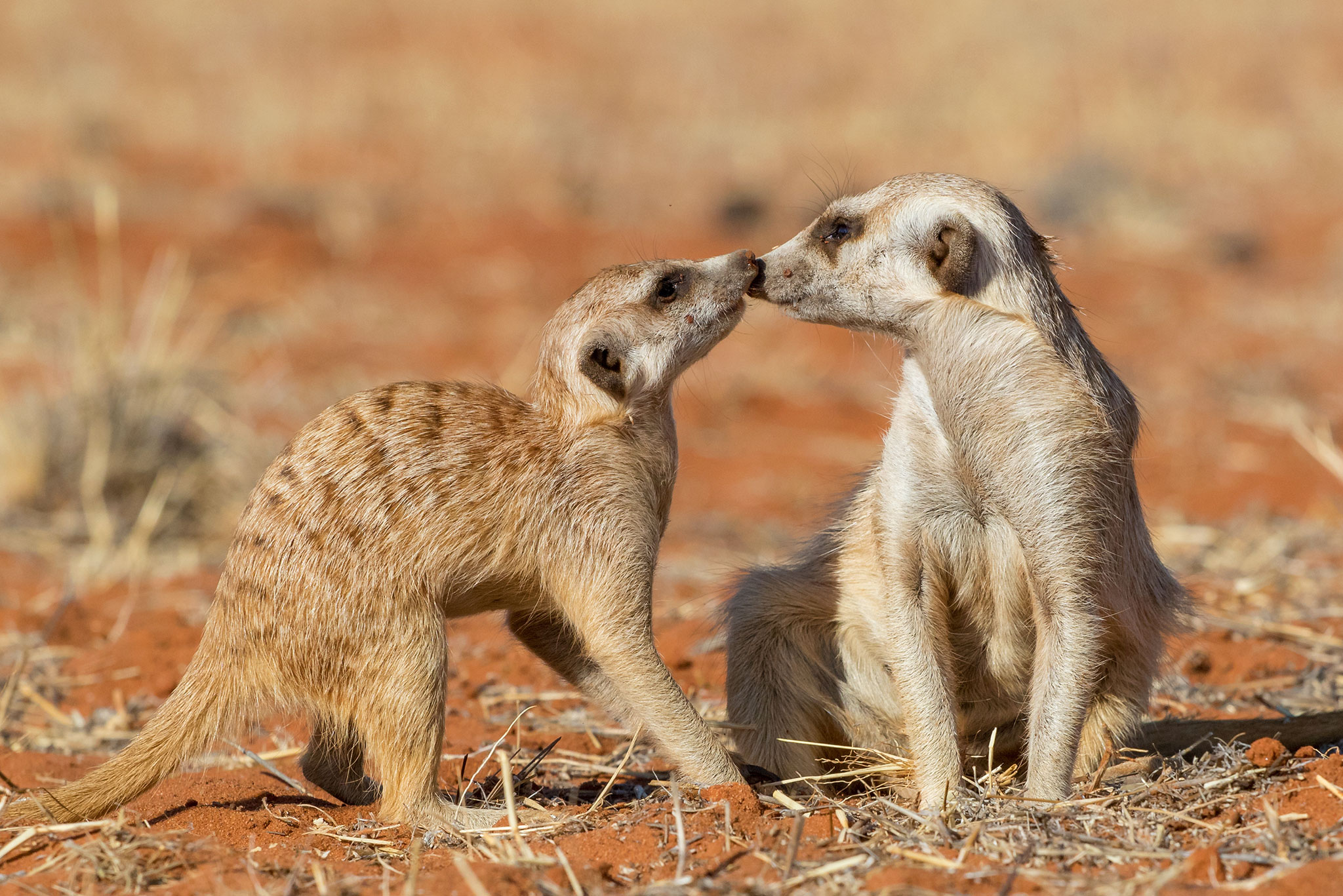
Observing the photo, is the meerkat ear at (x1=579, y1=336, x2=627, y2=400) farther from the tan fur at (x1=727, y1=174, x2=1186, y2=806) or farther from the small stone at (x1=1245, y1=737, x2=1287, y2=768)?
the small stone at (x1=1245, y1=737, x2=1287, y2=768)

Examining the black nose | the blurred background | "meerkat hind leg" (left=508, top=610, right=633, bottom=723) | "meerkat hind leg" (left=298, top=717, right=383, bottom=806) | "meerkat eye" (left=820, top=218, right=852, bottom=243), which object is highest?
the blurred background

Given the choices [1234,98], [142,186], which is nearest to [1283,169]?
[1234,98]

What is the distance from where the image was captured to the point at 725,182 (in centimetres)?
1864

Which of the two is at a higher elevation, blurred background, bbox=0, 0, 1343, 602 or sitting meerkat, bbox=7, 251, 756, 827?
blurred background, bbox=0, 0, 1343, 602

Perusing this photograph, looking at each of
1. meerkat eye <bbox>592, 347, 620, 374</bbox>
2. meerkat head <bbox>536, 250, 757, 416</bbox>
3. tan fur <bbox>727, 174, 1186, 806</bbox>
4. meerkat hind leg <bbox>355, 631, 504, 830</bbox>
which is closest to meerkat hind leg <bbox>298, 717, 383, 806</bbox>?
meerkat hind leg <bbox>355, 631, 504, 830</bbox>

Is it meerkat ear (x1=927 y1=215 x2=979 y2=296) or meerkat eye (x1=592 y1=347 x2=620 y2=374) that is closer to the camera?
meerkat ear (x1=927 y1=215 x2=979 y2=296)

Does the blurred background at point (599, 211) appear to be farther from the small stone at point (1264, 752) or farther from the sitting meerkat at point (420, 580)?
the small stone at point (1264, 752)

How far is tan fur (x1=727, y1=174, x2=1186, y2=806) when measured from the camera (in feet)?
10.8

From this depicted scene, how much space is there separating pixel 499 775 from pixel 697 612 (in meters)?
1.92

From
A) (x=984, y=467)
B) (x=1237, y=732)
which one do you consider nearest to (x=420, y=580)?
(x=984, y=467)

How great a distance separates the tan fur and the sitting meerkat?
51cm

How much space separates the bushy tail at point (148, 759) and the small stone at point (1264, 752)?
277 centimetres

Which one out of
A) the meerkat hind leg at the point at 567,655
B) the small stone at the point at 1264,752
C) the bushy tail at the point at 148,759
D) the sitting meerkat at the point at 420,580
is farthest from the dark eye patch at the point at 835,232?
the bushy tail at the point at 148,759

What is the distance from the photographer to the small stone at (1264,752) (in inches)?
136
